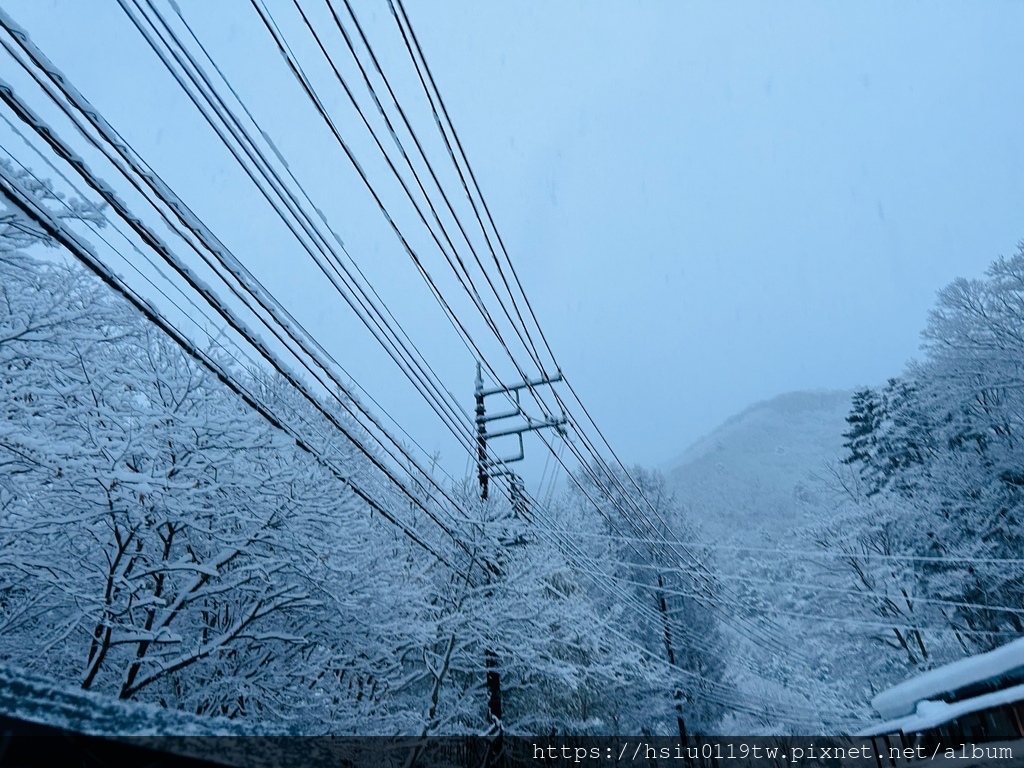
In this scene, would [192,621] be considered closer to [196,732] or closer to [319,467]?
[319,467]

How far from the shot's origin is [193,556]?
8.28 m

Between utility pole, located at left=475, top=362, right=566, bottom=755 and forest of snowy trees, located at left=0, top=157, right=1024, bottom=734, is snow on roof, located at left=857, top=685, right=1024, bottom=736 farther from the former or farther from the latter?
utility pole, located at left=475, top=362, right=566, bottom=755

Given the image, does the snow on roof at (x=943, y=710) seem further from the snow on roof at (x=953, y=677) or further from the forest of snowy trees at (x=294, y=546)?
the forest of snowy trees at (x=294, y=546)

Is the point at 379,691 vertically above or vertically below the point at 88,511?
below

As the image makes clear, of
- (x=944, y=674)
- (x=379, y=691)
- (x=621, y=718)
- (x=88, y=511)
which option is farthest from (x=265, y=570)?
(x=621, y=718)

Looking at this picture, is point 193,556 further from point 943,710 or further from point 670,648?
point 670,648

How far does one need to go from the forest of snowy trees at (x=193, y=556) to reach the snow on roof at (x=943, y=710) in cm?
503

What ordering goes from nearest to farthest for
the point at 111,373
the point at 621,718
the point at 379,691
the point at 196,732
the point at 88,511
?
the point at 196,732 → the point at 88,511 → the point at 111,373 → the point at 379,691 → the point at 621,718

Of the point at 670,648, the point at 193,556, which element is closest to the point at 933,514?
the point at 670,648

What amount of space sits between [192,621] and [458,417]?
554 cm

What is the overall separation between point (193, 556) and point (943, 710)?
1105 centimetres

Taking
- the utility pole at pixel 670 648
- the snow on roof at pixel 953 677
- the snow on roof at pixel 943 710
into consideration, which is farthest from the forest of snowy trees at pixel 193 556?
the utility pole at pixel 670 648

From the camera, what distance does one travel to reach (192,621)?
9.34 metres

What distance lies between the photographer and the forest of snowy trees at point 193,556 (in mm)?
7090
